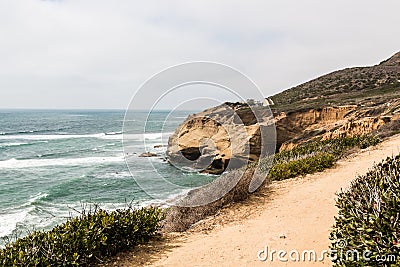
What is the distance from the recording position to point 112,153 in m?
36.6

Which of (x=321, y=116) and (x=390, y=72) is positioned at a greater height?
(x=390, y=72)

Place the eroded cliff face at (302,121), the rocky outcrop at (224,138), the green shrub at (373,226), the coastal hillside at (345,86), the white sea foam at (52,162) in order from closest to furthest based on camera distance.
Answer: the green shrub at (373,226), the rocky outcrop at (224,138), the eroded cliff face at (302,121), the white sea foam at (52,162), the coastal hillside at (345,86)

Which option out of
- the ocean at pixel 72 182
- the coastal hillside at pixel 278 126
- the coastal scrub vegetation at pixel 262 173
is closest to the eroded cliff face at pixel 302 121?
the coastal hillside at pixel 278 126

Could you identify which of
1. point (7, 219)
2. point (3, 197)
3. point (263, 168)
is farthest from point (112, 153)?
point (263, 168)

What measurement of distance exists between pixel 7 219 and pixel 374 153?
16135 mm

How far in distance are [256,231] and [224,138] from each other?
18.7 metres

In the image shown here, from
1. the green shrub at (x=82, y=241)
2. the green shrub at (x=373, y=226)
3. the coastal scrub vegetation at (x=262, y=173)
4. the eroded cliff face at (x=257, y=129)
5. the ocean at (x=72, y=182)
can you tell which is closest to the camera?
the green shrub at (x=373, y=226)

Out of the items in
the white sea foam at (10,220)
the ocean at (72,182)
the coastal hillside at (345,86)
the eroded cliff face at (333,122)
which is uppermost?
the coastal hillside at (345,86)

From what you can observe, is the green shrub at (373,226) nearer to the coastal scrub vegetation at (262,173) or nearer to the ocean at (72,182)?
the coastal scrub vegetation at (262,173)

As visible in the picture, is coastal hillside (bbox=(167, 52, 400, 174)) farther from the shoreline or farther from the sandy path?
the sandy path

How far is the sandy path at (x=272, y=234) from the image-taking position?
16.1ft

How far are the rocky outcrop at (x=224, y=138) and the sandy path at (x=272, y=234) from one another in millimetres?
9957

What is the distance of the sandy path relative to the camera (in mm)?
4910

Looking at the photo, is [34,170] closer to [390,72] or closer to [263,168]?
[263,168]
